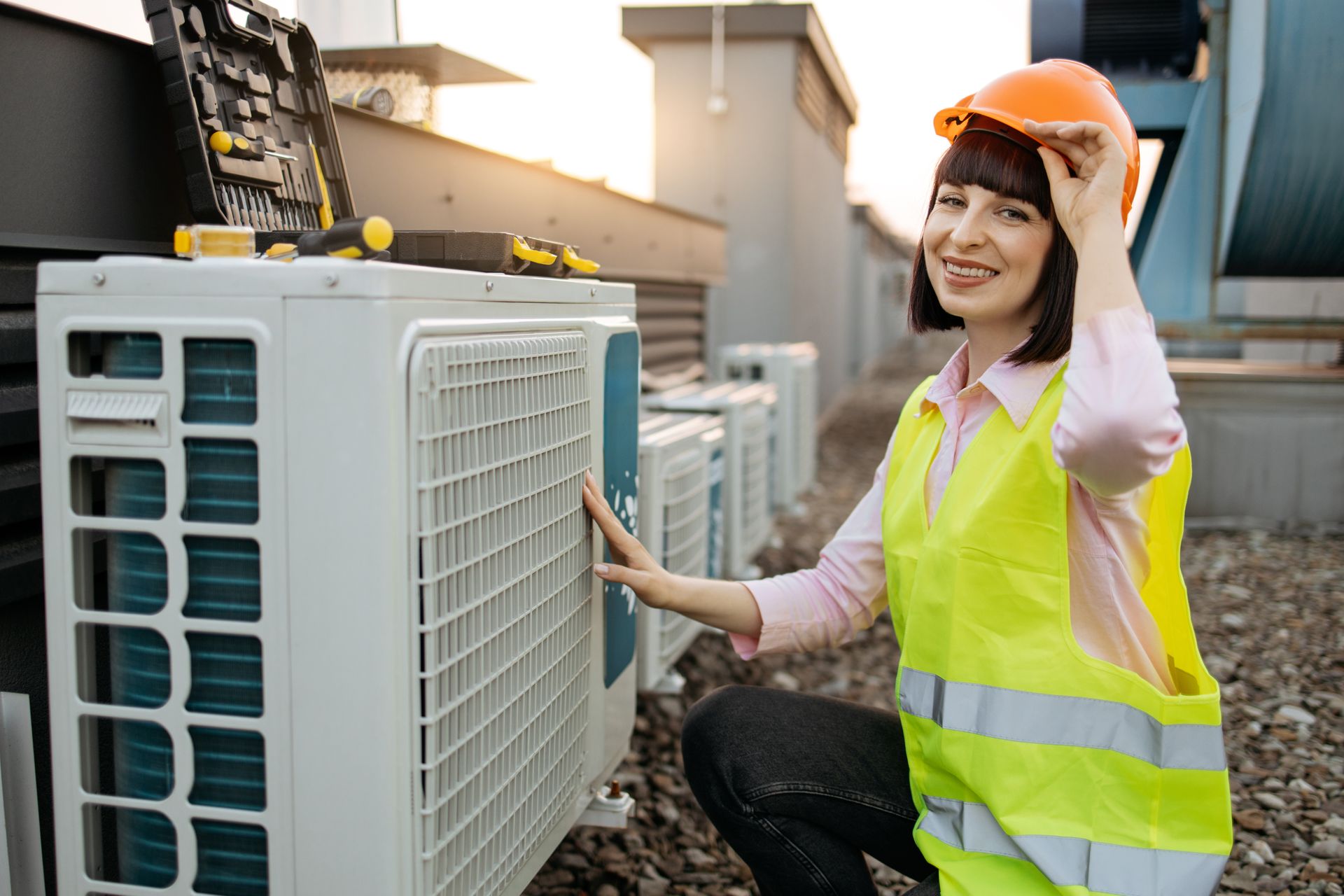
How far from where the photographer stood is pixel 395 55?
3.18 m

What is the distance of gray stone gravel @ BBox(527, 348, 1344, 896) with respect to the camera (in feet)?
7.78

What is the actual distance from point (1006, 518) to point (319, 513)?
0.83 m

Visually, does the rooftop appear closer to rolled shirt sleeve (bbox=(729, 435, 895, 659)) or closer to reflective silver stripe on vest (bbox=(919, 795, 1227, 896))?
rolled shirt sleeve (bbox=(729, 435, 895, 659))

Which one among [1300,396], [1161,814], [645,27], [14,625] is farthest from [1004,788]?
[645,27]

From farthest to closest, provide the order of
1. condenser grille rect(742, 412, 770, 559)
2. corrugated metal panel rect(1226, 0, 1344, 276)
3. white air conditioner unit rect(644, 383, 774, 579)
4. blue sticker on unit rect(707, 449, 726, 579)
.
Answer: corrugated metal panel rect(1226, 0, 1344, 276) < condenser grille rect(742, 412, 770, 559) < white air conditioner unit rect(644, 383, 774, 579) < blue sticker on unit rect(707, 449, 726, 579)

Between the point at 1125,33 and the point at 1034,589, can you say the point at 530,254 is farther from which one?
the point at 1125,33

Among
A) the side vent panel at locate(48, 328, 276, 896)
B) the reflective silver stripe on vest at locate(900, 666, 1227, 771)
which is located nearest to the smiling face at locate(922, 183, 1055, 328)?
the reflective silver stripe on vest at locate(900, 666, 1227, 771)

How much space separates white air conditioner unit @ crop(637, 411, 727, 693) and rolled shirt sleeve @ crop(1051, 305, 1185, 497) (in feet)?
4.68

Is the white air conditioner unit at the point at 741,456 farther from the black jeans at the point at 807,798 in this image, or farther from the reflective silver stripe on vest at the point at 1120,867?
the reflective silver stripe on vest at the point at 1120,867

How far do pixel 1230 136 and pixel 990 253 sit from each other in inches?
199

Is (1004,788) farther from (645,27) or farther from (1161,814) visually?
(645,27)

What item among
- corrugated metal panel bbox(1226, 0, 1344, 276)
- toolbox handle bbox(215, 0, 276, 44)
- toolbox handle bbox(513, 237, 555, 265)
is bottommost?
toolbox handle bbox(513, 237, 555, 265)

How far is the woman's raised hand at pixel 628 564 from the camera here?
175 cm

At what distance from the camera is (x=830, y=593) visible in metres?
1.85
